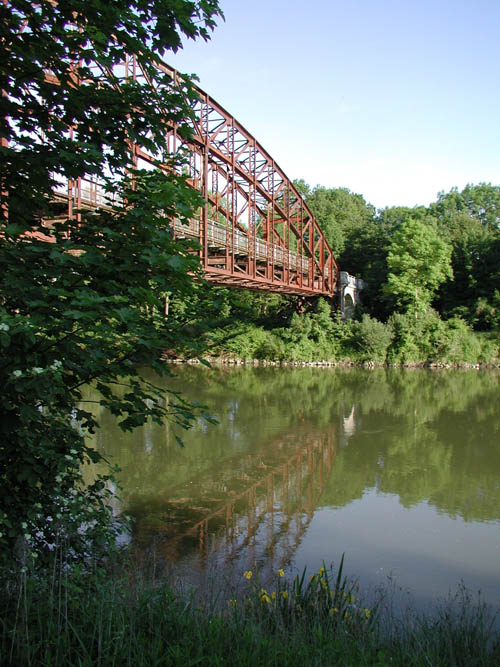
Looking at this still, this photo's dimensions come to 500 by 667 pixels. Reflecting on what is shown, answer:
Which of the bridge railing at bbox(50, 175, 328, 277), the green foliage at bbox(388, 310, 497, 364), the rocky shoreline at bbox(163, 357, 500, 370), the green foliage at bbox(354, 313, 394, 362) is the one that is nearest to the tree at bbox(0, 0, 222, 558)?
the bridge railing at bbox(50, 175, 328, 277)

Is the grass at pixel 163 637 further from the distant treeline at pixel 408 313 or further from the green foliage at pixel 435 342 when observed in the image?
the green foliage at pixel 435 342

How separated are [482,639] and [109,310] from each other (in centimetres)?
335

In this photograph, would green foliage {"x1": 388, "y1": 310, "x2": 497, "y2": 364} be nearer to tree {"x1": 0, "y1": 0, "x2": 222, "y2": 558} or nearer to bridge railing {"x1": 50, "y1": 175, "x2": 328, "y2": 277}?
bridge railing {"x1": 50, "y1": 175, "x2": 328, "y2": 277}

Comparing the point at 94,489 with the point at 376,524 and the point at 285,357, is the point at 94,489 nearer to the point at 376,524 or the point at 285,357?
the point at 376,524

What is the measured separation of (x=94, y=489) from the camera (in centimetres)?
459

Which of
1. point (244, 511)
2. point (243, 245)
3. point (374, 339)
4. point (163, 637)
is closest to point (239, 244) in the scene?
point (243, 245)

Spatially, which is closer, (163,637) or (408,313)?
(163,637)

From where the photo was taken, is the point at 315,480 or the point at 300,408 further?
the point at 300,408

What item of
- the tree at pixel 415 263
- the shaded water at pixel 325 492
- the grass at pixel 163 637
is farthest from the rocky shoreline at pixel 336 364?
the grass at pixel 163 637

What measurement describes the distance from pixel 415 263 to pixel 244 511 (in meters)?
34.9

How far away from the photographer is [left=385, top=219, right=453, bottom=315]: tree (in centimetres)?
4006

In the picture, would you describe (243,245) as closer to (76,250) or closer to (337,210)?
(76,250)

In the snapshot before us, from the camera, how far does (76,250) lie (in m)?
4.31

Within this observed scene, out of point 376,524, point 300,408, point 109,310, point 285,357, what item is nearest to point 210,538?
point 376,524
